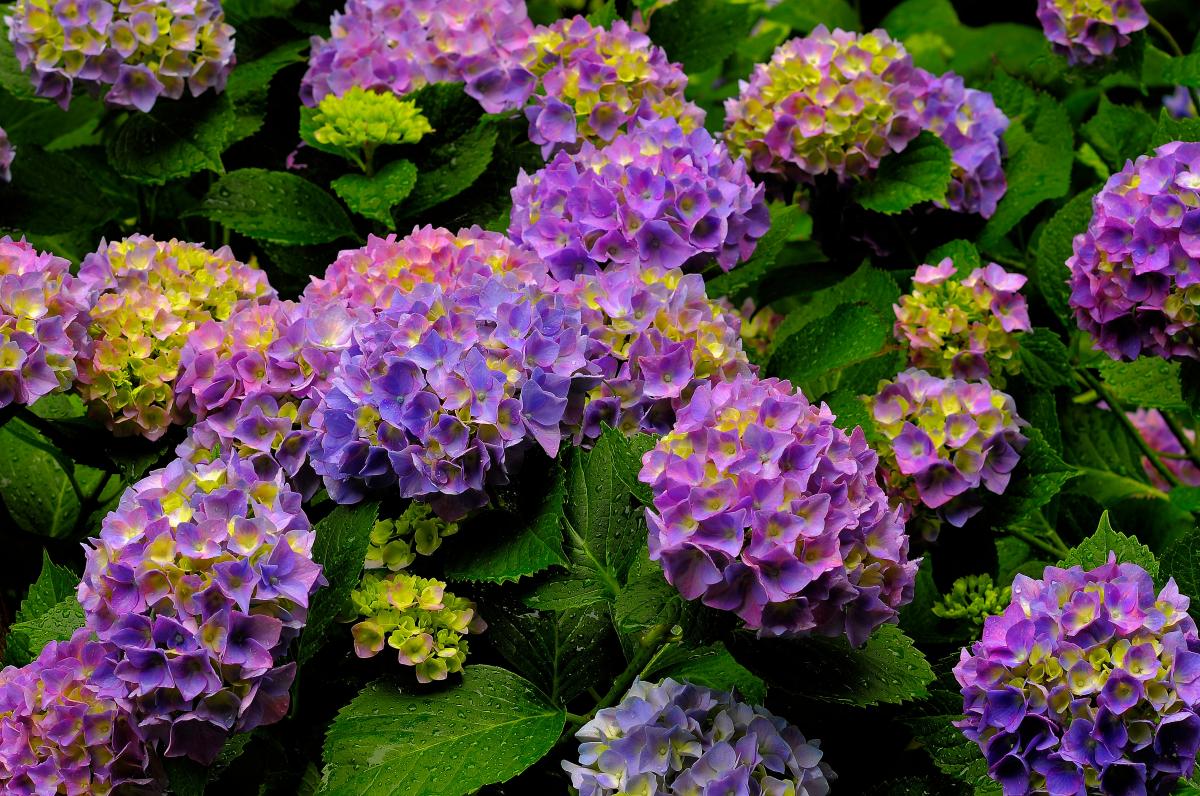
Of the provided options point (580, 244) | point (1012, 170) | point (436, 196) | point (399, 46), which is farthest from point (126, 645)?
point (1012, 170)

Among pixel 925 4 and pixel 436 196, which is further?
pixel 925 4

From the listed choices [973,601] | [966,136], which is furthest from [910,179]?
[973,601]

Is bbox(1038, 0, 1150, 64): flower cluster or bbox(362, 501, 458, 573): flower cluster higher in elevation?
bbox(1038, 0, 1150, 64): flower cluster

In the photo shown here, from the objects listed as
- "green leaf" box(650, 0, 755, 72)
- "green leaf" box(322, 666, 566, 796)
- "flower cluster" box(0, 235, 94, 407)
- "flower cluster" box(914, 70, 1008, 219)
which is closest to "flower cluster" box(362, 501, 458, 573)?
"green leaf" box(322, 666, 566, 796)

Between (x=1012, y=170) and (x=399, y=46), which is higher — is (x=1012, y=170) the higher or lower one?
the lower one

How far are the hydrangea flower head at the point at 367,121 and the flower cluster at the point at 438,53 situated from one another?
0.36 feet

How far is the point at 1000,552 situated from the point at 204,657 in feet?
3.56

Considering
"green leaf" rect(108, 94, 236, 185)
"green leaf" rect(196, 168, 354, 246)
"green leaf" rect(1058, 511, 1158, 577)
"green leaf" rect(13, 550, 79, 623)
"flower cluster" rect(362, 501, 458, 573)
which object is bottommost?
"green leaf" rect(13, 550, 79, 623)

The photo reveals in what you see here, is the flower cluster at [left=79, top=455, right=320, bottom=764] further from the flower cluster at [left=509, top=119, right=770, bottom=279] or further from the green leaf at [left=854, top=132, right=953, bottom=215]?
the green leaf at [left=854, top=132, right=953, bottom=215]

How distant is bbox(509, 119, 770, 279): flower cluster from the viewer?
1.42 meters

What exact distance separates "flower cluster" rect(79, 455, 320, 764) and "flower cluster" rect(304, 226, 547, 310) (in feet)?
0.94

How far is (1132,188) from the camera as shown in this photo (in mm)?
1451

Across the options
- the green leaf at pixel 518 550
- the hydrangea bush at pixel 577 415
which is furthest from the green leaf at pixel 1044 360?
the green leaf at pixel 518 550

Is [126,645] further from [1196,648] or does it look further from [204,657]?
[1196,648]
